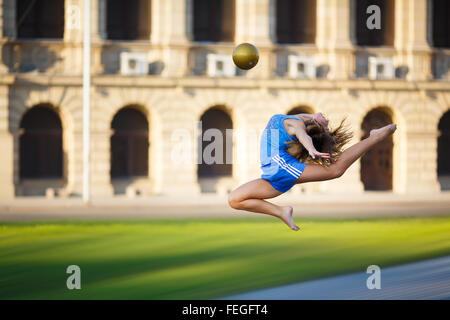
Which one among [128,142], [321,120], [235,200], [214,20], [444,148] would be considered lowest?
[235,200]

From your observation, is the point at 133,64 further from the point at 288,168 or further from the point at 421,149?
the point at 288,168

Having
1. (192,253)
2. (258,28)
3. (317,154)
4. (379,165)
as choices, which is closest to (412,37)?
(379,165)

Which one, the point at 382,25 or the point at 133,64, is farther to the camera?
the point at 382,25

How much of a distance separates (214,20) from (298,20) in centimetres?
420

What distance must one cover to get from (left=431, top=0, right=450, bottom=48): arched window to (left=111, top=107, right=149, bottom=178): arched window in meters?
15.5

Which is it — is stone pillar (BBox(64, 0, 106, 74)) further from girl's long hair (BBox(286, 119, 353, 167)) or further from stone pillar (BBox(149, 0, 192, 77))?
girl's long hair (BBox(286, 119, 353, 167))

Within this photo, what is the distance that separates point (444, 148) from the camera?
39.0 meters

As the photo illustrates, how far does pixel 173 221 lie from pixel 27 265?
971 centimetres

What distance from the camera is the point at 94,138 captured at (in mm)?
34375

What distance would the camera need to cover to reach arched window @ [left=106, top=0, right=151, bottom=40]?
3591 cm

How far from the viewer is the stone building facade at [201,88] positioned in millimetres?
34344

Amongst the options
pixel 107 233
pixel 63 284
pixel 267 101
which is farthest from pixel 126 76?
pixel 63 284

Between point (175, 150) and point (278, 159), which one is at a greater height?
point (175, 150)

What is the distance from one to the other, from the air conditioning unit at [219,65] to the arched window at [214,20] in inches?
54.5
